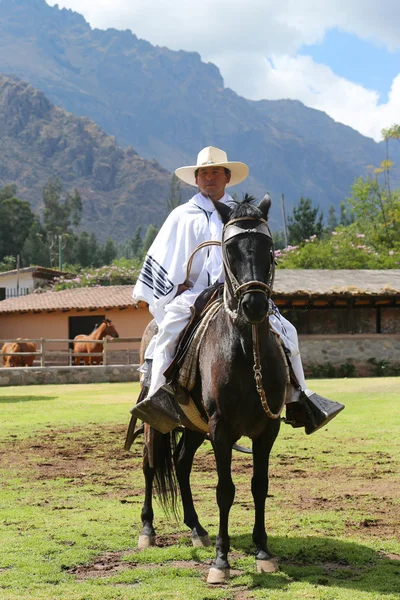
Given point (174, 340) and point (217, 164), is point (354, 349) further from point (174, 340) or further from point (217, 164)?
point (174, 340)

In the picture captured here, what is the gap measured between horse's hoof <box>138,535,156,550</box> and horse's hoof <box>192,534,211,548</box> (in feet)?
1.02

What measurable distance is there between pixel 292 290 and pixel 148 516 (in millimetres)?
21539

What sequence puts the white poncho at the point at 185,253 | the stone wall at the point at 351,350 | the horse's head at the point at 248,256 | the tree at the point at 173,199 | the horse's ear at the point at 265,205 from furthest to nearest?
the tree at the point at 173,199 < the stone wall at the point at 351,350 < the white poncho at the point at 185,253 < the horse's ear at the point at 265,205 < the horse's head at the point at 248,256

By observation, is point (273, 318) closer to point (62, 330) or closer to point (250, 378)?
point (250, 378)

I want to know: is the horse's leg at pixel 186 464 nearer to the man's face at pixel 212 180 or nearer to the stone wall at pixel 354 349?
the man's face at pixel 212 180

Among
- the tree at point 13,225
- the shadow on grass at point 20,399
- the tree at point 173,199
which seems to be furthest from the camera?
the tree at point 173,199

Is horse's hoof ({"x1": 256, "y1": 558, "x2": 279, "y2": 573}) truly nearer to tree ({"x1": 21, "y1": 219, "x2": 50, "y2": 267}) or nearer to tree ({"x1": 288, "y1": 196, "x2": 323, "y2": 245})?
tree ({"x1": 288, "y1": 196, "x2": 323, "y2": 245})

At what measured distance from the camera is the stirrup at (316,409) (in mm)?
5637

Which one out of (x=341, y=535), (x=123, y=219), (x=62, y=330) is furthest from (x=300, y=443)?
(x=123, y=219)

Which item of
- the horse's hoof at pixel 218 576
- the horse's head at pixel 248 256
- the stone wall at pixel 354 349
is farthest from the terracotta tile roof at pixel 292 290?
the horse's hoof at pixel 218 576

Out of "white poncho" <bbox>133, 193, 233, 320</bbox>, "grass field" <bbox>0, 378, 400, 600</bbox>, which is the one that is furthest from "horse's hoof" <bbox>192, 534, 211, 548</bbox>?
"white poncho" <bbox>133, 193, 233, 320</bbox>

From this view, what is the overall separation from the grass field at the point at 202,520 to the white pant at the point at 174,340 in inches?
46.7

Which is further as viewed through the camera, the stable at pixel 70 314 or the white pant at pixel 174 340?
the stable at pixel 70 314

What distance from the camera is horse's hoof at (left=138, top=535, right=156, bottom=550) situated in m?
5.65
